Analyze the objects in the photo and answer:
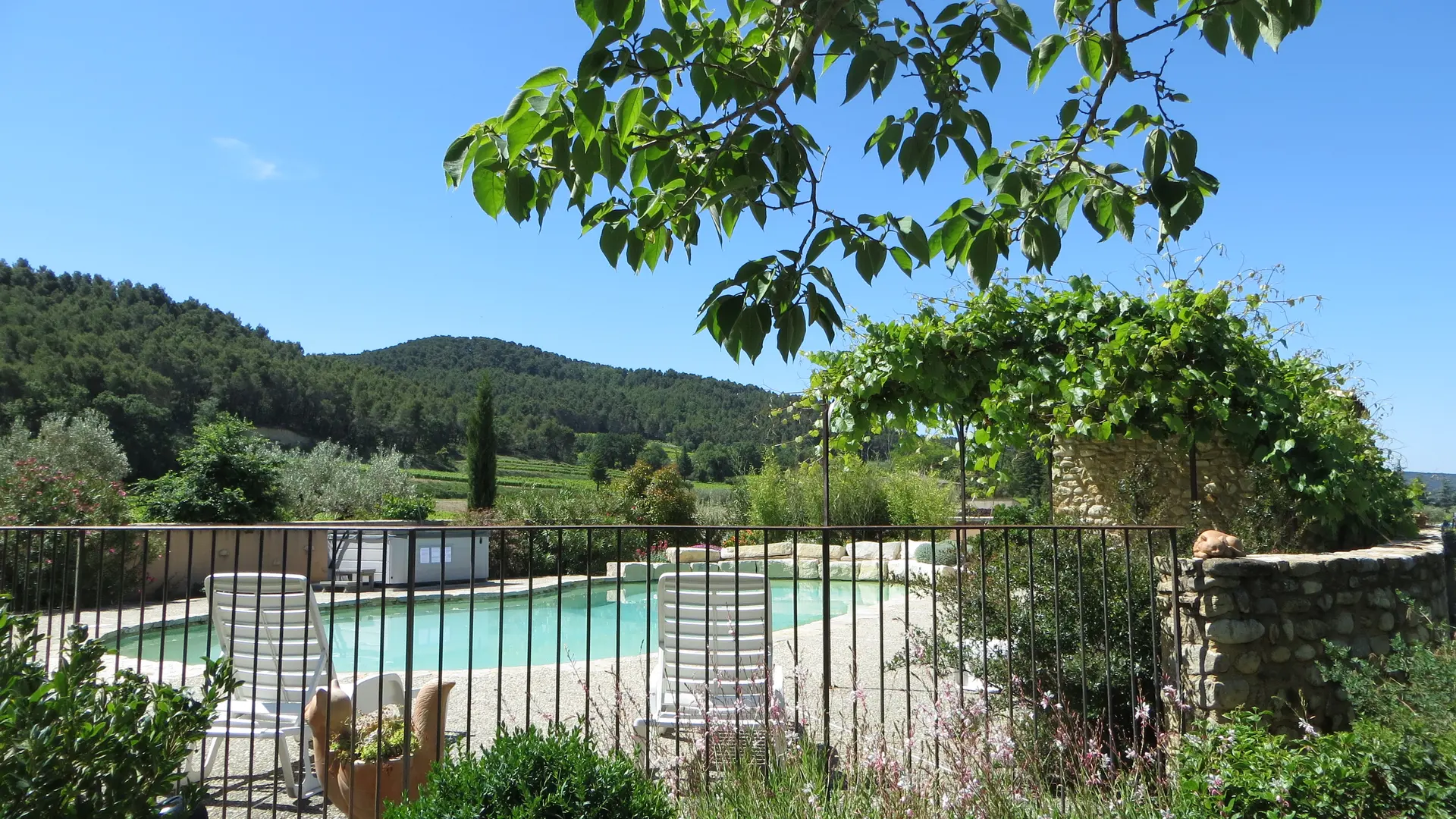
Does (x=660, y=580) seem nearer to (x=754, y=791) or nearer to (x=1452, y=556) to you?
(x=754, y=791)

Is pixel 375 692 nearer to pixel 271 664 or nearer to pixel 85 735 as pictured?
pixel 271 664

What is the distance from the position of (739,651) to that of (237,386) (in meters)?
35.9

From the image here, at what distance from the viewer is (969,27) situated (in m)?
2.10

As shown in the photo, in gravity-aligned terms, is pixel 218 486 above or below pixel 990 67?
below

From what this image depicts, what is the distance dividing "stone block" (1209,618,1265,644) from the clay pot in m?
3.23

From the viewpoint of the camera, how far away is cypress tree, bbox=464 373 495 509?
64.3ft

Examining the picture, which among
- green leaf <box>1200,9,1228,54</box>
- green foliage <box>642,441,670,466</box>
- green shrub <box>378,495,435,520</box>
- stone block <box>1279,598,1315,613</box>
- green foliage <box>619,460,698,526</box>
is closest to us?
green leaf <box>1200,9,1228,54</box>

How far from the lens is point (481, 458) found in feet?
64.3

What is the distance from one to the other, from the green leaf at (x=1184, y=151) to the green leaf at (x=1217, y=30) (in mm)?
244

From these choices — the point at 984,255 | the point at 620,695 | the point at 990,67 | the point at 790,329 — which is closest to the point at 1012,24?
the point at 990,67

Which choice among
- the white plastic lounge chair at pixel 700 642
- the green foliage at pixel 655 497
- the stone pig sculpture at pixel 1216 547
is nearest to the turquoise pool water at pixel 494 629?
the green foliage at pixel 655 497

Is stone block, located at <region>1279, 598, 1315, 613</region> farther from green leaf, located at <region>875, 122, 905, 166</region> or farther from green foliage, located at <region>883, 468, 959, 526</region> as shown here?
green foliage, located at <region>883, 468, 959, 526</region>

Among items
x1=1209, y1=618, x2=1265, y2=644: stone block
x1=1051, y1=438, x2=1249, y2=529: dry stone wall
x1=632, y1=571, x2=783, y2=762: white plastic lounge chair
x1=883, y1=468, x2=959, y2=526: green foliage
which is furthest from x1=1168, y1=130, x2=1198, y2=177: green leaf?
x1=883, y1=468, x2=959, y2=526: green foliage

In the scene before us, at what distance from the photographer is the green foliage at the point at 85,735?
1766 millimetres
